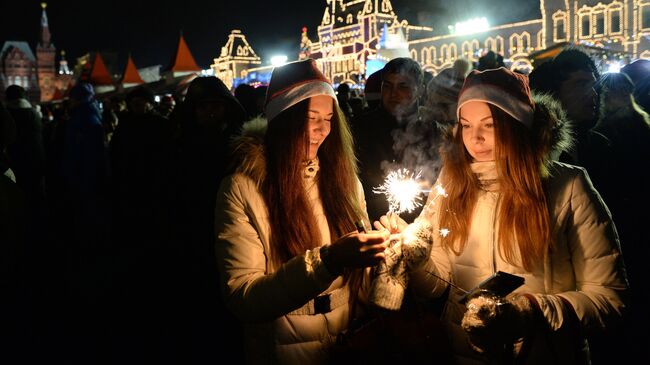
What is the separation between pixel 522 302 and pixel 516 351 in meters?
0.23

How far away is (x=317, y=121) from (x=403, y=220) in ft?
2.38

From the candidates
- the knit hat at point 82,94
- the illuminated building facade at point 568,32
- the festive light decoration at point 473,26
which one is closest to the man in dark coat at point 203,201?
the knit hat at point 82,94

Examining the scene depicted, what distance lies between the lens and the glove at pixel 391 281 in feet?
7.47

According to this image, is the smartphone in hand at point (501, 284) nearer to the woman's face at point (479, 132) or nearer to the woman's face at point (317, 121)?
the woman's face at point (479, 132)

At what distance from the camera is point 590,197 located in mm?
2387

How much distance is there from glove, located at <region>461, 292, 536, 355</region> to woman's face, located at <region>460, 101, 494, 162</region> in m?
0.71

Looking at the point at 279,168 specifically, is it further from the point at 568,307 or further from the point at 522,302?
the point at 568,307

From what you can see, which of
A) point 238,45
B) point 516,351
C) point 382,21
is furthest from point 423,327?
point 238,45

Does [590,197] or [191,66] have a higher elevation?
[191,66]

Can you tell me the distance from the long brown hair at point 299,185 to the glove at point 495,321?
0.84 meters

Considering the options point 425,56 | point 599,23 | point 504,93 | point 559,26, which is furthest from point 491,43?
point 504,93

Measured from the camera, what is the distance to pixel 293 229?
8.37 ft

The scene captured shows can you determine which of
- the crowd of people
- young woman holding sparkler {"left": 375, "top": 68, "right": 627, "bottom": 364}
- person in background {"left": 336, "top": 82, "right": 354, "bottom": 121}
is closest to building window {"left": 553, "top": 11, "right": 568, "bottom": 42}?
person in background {"left": 336, "top": 82, "right": 354, "bottom": 121}

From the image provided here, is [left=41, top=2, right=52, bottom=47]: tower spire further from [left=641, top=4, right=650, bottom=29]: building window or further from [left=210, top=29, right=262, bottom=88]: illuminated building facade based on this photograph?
[left=641, top=4, right=650, bottom=29]: building window
